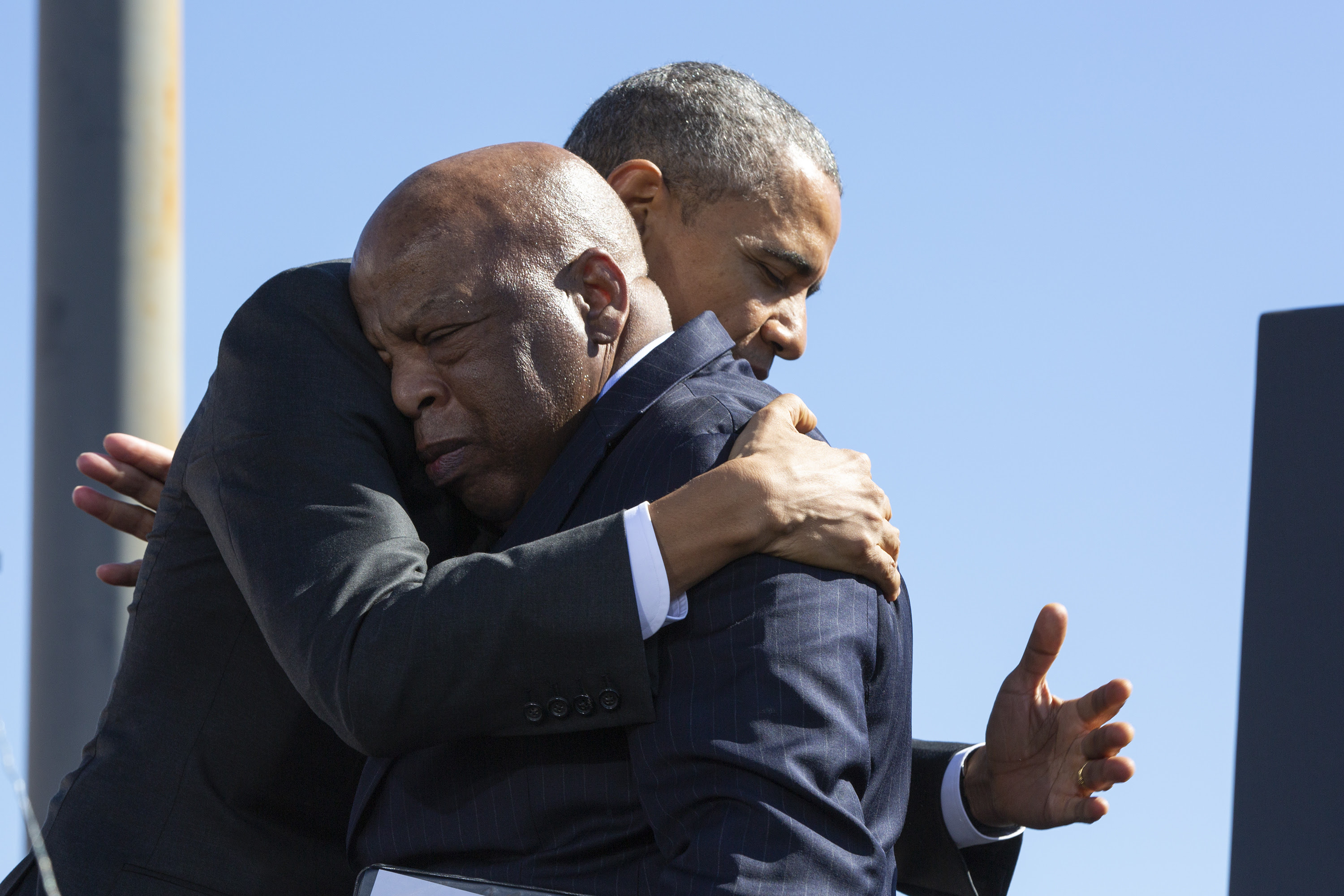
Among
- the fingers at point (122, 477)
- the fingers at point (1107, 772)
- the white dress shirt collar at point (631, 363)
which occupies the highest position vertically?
the white dress shirt collar at point (631, 363)

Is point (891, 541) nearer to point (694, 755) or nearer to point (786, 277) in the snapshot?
point (694, 755)

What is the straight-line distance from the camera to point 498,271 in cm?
265

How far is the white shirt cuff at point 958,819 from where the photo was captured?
11.5 feet

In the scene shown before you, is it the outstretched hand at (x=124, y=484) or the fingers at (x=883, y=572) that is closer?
the fingers at (x=883, y=572)

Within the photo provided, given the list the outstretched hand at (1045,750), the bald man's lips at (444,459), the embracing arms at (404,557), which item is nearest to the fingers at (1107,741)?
the outstretched hand at (1045,750)

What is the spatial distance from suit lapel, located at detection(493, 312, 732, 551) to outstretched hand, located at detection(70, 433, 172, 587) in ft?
4.83

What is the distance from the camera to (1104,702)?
3285 millimetres

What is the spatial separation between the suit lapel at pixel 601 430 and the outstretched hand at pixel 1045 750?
1.22 meters

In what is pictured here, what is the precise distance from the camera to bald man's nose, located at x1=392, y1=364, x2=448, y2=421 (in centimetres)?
266

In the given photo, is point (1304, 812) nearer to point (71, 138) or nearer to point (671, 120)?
point (671, 120)

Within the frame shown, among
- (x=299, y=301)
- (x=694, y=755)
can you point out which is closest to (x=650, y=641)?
(x=694, y=755)

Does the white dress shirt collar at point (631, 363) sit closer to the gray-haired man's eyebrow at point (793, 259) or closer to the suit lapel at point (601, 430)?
→ the suit lapel at point (601, 430)

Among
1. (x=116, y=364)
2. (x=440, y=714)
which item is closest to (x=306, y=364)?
(x=440, y=714)

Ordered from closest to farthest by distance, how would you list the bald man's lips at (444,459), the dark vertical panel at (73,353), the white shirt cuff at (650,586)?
1. the white shirt cuff at (650,586)
2. the bald man's lips at (444,459)
3. the dark vertical panel at (73,353)
